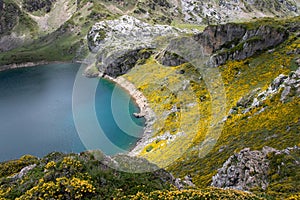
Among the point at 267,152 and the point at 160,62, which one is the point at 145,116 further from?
the point at 267,152

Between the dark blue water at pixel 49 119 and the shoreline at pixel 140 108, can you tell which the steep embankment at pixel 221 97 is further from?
the dark blue water at pixel 49 119

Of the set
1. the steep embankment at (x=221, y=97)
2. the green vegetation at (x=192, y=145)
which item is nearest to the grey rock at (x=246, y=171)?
the green vegetation at (x=192, y=145)

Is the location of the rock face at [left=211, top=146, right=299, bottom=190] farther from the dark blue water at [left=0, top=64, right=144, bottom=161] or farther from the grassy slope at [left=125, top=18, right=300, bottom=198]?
the dark blue water at [left=0, top=64, right=144, bottom=161]

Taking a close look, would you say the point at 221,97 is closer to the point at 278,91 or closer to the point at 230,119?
the point at 230,119

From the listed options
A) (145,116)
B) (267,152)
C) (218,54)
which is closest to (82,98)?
(145,116)

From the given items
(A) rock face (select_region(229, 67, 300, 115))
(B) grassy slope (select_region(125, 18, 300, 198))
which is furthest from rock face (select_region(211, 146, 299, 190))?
(A) rock face (select_region(229, 67, 300, 115))

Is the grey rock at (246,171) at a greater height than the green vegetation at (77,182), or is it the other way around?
the green vegetation at (77,182)
